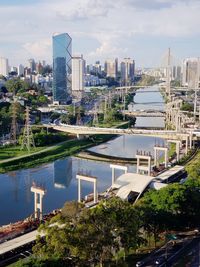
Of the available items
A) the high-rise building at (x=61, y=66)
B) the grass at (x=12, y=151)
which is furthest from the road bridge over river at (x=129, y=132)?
the high-rise building at (x=61, y=66)

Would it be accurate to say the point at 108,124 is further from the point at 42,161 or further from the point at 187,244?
the point at 187,244

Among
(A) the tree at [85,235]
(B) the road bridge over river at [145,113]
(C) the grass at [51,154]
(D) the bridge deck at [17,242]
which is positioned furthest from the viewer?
(B) the road bridge over river at [145,113]

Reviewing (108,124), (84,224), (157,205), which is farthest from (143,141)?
(84,224)

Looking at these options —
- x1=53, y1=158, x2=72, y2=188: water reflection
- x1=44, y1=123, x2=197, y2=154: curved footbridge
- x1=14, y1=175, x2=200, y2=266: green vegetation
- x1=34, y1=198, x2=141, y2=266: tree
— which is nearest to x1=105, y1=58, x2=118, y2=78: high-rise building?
x1=44, y1=123, x2=197, y2=154: curved footbridge

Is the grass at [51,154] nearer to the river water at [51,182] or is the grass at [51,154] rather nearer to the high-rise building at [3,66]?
the river water at [51,182]

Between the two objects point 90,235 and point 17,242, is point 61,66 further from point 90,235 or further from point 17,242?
point 90,235

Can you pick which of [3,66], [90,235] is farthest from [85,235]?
[3,66]

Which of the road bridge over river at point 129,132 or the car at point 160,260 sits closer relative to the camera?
the car at point 160,260

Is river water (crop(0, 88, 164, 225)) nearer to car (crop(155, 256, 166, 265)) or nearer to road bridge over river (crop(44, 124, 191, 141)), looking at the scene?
road bridge over river (crop(44, 124, 191, 141))
